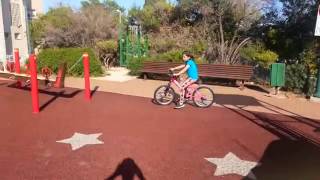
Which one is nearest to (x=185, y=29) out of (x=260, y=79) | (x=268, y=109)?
(x=260, y=79)

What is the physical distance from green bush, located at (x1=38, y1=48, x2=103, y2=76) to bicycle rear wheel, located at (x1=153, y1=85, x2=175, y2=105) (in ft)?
21.9

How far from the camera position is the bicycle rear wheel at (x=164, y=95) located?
9586mm

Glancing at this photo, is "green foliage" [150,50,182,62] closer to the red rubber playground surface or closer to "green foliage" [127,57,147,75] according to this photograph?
"green foliage" [127,57,147,75]

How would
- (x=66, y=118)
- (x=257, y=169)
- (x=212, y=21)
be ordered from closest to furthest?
(x=257, y=169), (x=66, y=118), (x=212, y=21)

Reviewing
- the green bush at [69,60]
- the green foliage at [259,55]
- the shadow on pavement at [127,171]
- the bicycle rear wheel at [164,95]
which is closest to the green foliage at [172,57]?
the green bush at [69,60]

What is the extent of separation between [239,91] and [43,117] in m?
6.35

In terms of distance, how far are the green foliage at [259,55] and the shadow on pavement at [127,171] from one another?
9.52 metres

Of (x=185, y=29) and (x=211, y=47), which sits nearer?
(x=211, y=47)

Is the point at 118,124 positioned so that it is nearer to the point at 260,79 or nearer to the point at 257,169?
the point at 257,169

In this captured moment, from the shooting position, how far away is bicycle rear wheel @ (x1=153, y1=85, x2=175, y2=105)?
959cm

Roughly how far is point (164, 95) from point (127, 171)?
4.65 m

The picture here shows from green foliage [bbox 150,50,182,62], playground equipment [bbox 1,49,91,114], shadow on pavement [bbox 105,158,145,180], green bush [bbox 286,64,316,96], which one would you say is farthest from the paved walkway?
shadow on pavement [bbox 105,158,145,180]

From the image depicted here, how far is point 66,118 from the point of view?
26.8 feet

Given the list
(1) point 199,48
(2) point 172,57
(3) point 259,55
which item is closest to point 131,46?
(1) point 199,48
